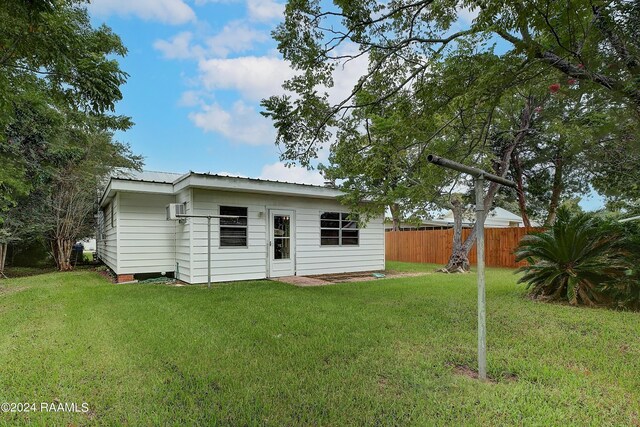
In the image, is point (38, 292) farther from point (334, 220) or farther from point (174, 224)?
point (334, 220)

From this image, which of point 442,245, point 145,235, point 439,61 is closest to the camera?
point 439,61

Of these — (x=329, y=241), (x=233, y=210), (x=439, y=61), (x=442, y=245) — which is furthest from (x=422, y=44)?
(x=442, y=245)

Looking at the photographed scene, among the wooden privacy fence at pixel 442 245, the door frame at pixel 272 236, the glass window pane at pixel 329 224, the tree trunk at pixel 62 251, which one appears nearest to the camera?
the door frame at pixel 272 236

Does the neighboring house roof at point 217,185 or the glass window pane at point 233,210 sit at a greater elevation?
the neighboring house roof at point 217,185

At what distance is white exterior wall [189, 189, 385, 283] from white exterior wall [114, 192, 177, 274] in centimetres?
172

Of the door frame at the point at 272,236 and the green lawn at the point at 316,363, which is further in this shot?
the door frame at the point at 272,236

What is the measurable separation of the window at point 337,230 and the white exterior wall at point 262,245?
0.15 m

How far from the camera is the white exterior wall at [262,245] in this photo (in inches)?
323

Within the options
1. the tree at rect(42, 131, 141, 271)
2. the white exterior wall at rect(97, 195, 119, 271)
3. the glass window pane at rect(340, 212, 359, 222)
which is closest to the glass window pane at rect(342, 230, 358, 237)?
the glass window pane at rect(340, 212, 359, 222)

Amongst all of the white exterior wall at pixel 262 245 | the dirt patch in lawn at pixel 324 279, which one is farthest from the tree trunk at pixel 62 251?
the dirt patch in lawn at pixel 324 279

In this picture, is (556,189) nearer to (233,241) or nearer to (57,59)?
(233,241)

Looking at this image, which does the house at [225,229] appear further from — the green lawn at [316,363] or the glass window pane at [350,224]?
the green lawn at [316,363]

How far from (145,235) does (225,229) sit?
2372 mm

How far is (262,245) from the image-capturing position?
9.09 m
